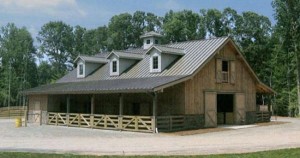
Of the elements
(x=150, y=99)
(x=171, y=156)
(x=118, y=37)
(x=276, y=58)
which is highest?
(x=118, y=37)

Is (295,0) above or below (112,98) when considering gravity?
above

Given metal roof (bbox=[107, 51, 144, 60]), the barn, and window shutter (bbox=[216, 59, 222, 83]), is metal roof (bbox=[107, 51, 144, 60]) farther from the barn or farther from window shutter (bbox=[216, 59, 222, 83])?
window shutter (bbox=[216, 59, 222, 83])

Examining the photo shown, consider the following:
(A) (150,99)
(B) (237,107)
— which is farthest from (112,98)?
(B) (237,107)

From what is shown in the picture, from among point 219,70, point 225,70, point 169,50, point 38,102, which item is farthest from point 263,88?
point 38,102

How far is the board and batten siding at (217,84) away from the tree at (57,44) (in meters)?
52.9

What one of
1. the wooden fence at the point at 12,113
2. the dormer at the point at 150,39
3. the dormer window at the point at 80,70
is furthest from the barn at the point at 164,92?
the wooden fence at the point at 12,113

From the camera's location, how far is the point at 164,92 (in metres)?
24.1

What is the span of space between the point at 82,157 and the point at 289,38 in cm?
3818

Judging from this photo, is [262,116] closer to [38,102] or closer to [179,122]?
[179,122]

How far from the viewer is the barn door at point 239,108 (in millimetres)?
27266

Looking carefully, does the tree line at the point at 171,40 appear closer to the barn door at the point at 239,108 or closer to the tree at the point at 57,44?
the tree at the point at 57,44

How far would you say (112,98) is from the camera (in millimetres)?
27984

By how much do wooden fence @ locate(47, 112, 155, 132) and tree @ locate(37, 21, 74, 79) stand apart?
49.1 meters

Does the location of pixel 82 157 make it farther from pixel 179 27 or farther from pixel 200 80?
pixel 179 27
